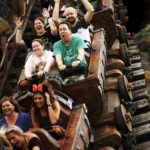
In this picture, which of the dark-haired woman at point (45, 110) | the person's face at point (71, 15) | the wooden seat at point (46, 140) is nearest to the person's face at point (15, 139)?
the wooden seat at point (46, 140)

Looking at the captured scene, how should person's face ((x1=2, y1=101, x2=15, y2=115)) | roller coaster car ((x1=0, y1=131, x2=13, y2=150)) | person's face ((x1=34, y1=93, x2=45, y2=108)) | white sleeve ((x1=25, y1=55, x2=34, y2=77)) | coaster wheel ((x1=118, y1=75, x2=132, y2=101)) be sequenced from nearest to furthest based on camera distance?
1. roller coaster car ((x1=0, y1=131, x2=13, y2=150))
2. person's face ((x1=34, y1=93, x2=45, y2=108))
3. person's face ((x1=2, y1=101, x2=15, y2=115))
4. white sleeve ((x1=25, y1=55, x2=34, y2=77))
5. coaster wheel ((x1=118, y1=75, x2=132, y2=101))

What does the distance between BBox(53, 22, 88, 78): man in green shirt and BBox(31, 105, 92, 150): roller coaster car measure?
29.6 inches

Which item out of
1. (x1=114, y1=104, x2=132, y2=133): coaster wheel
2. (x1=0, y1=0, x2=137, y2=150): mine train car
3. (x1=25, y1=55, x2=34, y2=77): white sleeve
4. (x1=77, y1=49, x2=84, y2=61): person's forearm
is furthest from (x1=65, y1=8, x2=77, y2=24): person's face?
(x1=114, y1=104, x2=132, y2=133): coaster wheel

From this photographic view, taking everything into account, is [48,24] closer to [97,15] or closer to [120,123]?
[97,15]

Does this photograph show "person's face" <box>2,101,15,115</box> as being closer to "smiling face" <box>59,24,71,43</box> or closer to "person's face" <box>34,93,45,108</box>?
"person's face" <box>34,93,45,108</box>

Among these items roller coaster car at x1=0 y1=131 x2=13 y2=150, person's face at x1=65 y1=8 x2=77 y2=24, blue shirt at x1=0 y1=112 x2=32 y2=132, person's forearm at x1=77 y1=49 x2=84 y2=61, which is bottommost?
blue shirt at x1=0 y1=112 x2=32 y2=132

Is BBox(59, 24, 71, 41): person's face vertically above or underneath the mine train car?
above

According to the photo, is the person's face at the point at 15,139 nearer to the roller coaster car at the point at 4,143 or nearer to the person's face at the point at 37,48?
the roller coaster car at the point at 4,143

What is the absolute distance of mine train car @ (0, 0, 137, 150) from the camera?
20.9ft

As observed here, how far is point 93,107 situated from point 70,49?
0.94m

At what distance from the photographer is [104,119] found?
7625mm

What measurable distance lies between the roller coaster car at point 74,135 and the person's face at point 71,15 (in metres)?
1.72

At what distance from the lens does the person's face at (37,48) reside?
7666 millimetres

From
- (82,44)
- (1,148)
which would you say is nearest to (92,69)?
(82,44)
